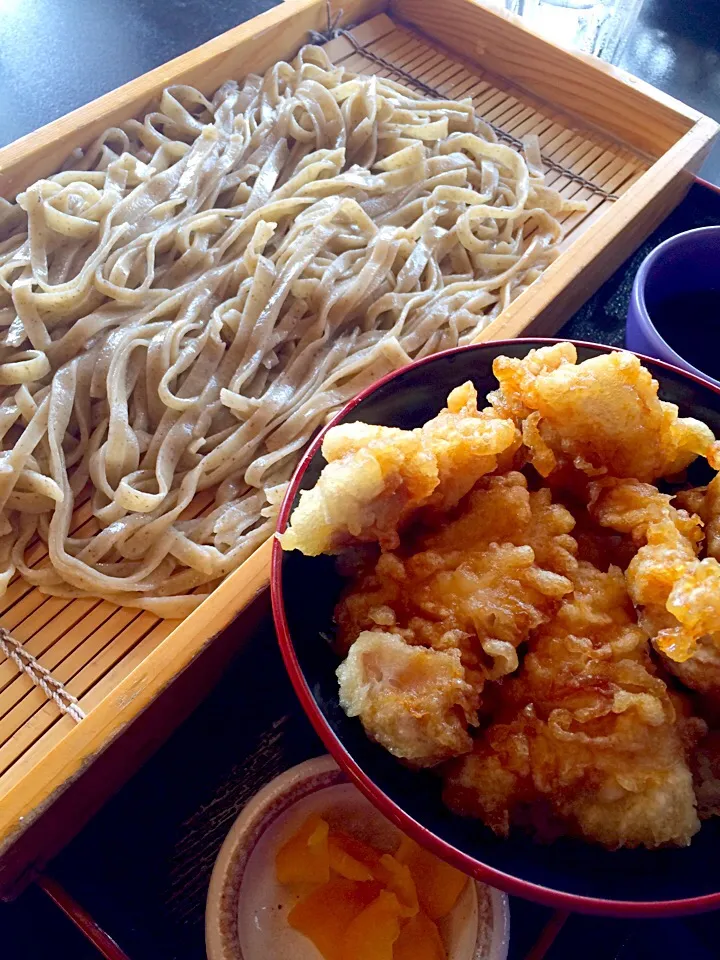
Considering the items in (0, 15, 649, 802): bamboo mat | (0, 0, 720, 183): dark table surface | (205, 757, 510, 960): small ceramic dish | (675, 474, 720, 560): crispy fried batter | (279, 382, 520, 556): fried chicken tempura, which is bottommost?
(205, 757, 510, 960): small ceramic dish

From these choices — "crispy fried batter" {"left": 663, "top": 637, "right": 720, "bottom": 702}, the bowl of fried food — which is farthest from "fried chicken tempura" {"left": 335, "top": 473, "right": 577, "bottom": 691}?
"crispy fried batter" {"left": 663, "top": 637, "right": 720, "bottom": 702}

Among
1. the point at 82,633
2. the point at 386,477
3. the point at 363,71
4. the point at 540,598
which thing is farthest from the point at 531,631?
the point at 363,71

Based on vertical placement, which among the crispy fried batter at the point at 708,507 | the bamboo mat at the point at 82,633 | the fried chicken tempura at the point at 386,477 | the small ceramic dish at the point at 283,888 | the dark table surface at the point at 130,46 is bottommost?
the small ceramic dish at the point at 283,888

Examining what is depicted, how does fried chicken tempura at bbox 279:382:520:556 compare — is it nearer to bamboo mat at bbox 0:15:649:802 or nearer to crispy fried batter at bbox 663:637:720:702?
crispy fried batter at bbox 663:637:720:702

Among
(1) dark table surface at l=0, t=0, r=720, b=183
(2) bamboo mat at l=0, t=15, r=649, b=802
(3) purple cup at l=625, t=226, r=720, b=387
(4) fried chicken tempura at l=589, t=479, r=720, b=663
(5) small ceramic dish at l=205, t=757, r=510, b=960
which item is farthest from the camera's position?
(1) dark table surface at l=0, t=0, r=720, b=183

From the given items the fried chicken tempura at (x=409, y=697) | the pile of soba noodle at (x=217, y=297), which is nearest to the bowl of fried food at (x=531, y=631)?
the fried chicken tempura at (x=409, y=697)

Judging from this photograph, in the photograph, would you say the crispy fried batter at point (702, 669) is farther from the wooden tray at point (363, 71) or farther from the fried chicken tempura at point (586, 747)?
the wooden tray at point (363, 71)
